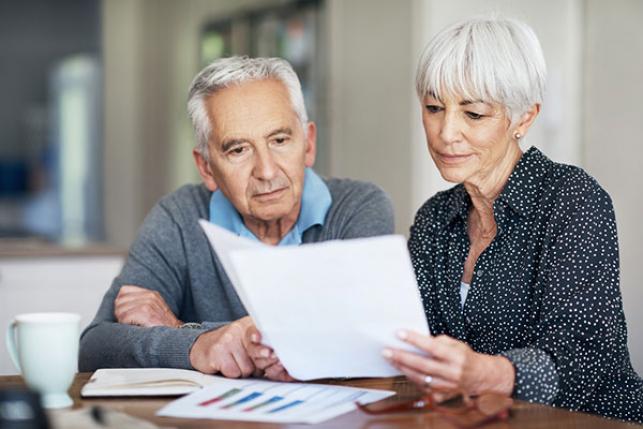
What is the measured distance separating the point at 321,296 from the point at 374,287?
0.07 metres

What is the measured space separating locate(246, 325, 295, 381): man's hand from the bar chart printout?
18mm

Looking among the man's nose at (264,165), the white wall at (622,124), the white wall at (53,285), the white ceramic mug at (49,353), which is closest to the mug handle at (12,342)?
the white ceramic mug at (49,353)

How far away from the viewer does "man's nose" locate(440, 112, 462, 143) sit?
5.53 feet

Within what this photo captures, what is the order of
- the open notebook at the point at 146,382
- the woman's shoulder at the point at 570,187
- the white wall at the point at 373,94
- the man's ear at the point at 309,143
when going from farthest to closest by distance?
the white wall at the point at 373,94 < the man's ear at the point at 309,143 < the woman's shoulder at the point at 570,187 < the open notebook at the point at 146,382

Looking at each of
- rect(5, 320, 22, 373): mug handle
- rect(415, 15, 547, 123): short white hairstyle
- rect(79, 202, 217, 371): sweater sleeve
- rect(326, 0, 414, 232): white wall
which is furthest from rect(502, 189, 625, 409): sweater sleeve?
rect(326, 0, 414, 232): white wall

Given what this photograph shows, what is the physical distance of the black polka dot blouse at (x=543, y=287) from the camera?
1.50 m

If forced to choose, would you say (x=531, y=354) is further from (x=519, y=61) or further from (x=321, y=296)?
(x=519, y=61)

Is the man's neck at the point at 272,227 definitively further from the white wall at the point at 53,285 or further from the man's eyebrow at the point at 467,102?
the white wall at the point at 53,285

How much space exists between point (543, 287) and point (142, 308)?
0.79 meters

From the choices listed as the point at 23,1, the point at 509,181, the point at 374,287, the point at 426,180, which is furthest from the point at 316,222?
the point at 23,1

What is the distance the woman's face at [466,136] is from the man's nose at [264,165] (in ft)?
1.23

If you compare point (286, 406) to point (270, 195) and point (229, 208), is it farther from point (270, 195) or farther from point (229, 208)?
point (229, 208)

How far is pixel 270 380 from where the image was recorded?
1.52 m

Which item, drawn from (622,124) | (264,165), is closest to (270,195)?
(264,165)
